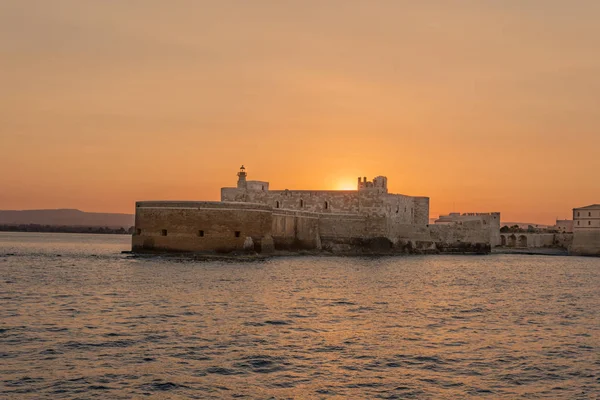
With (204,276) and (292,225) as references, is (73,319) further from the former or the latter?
(292,225)

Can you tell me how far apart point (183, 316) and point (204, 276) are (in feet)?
35.6

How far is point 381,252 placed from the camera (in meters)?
55.3

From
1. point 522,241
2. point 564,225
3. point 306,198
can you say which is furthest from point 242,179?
point 564,225

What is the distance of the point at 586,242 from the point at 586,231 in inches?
46.6

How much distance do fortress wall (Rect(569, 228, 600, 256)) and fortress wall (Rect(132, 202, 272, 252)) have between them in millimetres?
44567

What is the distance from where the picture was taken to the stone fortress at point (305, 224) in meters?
40.3

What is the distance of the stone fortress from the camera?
40344mm

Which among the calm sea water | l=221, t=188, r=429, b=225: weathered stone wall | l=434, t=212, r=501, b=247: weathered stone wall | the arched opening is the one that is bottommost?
the calm sea water

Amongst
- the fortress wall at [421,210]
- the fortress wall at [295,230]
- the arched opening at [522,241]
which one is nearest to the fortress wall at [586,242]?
the arched opening at [522,241]

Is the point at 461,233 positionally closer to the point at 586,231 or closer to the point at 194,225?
the point at 586,231

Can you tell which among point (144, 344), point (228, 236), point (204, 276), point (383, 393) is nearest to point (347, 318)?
point (144, 344)

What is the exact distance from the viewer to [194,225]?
132 feet

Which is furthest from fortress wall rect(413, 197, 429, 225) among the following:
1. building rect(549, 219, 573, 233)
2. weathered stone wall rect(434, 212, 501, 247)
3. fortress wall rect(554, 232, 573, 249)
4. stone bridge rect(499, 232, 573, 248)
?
building rect(549, 219, 573, 233)

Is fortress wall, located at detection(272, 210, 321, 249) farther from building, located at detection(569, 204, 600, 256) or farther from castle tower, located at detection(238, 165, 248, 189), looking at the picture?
building, located at detection(569, 204, 600, 256)
